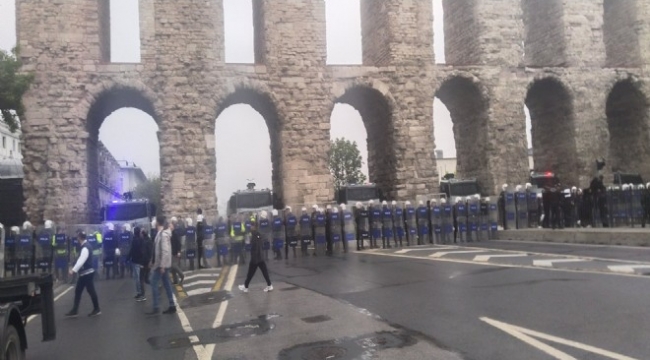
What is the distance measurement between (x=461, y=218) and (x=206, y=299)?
12367 millimetres

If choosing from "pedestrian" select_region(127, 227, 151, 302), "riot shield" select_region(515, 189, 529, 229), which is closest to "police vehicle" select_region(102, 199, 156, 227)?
"pedestrian" select_region(127, 227, 151, 302)

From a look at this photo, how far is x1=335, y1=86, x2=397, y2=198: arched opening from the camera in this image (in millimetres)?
24781

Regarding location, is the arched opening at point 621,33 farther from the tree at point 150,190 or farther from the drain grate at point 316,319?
the tree at point 150,190

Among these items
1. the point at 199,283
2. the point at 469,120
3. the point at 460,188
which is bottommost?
the point at 199,283

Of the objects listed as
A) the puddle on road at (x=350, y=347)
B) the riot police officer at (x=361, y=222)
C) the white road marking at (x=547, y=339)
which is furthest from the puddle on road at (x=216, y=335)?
the riot police officer at (x=361, y=222)

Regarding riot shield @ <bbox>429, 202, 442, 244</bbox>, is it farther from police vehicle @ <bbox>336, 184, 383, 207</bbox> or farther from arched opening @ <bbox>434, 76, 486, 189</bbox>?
arched opening @ <bbox>434, 76, 486, 189</bbox>

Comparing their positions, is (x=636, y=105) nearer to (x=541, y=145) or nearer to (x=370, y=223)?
(x=541, y=145)

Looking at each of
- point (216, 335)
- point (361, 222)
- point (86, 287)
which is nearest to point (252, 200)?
point (361, 222)

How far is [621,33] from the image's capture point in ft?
96.1

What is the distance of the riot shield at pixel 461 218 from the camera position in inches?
814

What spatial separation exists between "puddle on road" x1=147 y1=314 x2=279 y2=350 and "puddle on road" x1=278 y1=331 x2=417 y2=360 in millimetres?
1213

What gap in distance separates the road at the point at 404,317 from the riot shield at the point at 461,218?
7.25 metres

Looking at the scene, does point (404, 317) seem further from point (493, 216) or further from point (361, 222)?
point (493, 216)

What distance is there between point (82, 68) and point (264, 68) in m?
7.29
